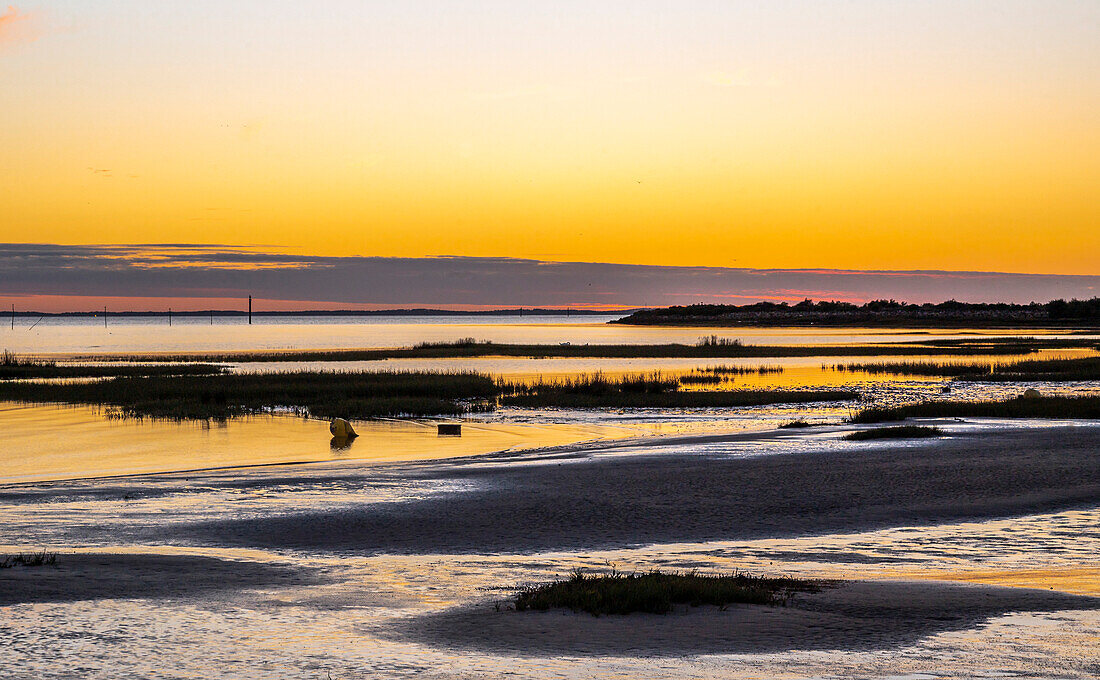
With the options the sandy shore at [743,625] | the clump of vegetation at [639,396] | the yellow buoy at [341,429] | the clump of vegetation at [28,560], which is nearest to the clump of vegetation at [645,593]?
the sandy shore at [743,625]

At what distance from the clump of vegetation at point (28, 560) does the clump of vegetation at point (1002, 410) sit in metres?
28.7

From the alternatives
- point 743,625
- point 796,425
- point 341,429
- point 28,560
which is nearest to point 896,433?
point 796,425

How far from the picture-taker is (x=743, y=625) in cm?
1030

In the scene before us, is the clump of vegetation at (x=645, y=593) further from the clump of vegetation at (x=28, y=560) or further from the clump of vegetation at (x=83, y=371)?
the clump of vegetation at (x=83, y=371)

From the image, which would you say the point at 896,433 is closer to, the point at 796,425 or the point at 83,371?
the point at 796,425

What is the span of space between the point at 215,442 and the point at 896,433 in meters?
22.5

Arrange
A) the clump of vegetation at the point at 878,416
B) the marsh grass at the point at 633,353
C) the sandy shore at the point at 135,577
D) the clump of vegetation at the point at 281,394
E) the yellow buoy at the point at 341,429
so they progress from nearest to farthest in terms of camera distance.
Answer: the sandy shore at the point at 135,577 < the yellow buoy at the point at 341,429 < the clump of vegetation at the point at 878,416 < the clump of vegetation at the point at 281,394 < the marsh grass at the point at 633,353

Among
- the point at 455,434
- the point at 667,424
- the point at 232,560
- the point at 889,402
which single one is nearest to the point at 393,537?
the point at 232,560

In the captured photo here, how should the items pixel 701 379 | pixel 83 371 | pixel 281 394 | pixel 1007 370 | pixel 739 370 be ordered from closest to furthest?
1. pixel 281 394
2. pixel 701 379
3. pixel 1007 370
4. pixel 739 370
5. pixel 83 371

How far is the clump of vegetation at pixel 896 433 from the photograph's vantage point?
2955 cm

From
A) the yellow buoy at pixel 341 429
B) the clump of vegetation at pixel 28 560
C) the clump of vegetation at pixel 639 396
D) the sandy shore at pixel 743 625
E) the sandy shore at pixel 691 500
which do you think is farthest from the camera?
the clump of vegetation at pixel 639 396

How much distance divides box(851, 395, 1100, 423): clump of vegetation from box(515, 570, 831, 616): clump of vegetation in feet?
84.7

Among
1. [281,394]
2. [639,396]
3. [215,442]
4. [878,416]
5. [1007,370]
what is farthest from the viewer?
[1007,370]

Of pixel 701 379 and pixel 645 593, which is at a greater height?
pixel 701 379
